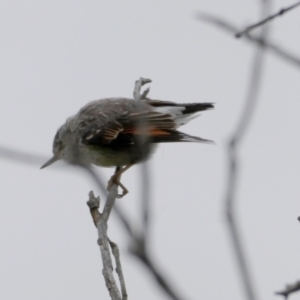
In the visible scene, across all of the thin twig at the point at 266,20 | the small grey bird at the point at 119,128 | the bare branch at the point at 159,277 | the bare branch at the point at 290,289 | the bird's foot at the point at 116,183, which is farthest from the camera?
the small grey bird at the point at 119,128

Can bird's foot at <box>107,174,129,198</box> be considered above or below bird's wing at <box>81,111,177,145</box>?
below

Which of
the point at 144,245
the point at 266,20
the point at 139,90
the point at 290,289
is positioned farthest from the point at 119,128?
the point at 144,245

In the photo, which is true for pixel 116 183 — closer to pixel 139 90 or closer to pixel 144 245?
pixel 139 90

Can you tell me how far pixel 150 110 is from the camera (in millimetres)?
8266

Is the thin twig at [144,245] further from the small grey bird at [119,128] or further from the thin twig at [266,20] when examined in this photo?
the small grey bird at [119,128]

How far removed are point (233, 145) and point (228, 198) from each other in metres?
0.15

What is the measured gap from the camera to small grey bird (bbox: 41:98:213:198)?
8.57 metres

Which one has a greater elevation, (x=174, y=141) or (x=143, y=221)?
(x=143, y=221)

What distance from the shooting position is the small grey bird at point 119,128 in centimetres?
857

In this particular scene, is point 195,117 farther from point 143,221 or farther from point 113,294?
point 143,221

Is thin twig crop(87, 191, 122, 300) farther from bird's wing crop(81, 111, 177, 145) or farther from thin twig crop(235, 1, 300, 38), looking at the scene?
bird's wing crop(81, 111, 177, 145)

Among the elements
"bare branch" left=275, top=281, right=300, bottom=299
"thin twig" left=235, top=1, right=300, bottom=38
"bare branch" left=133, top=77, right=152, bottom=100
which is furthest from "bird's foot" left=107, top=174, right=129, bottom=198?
"bare branch" left=275, top=281, right=300, bottom=299

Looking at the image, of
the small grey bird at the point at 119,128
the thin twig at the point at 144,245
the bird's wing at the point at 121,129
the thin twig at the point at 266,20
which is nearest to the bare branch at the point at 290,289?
the thin twig at the point at 144,245

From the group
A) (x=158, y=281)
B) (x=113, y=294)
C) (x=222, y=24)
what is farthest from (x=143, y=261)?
(x=113, y=294)
